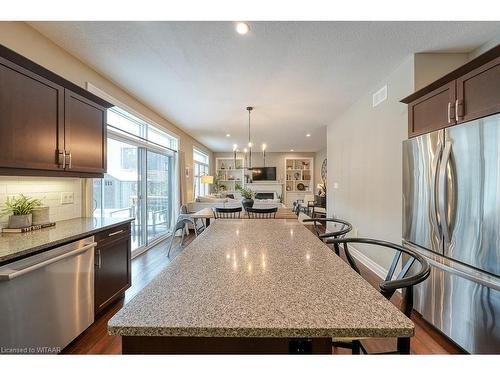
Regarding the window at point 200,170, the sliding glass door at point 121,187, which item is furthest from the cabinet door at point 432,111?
the window at point 200,170

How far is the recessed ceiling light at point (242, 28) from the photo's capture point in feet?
6.75

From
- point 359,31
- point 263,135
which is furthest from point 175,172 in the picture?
point 359,31

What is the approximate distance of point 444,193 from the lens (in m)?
1.93

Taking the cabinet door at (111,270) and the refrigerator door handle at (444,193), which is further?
the cabinet door at (111,270)

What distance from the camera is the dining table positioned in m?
0.64

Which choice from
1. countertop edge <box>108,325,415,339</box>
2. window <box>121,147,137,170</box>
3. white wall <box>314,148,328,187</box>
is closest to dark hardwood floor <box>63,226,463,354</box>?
countertop edge <box>108,325,415,339</box>

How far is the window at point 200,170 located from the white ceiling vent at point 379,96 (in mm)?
5437

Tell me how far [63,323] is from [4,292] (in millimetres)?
562

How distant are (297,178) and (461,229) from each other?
30.1ft

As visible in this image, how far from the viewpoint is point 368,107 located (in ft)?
12.1

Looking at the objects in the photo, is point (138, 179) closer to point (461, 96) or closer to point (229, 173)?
point (461, 96)

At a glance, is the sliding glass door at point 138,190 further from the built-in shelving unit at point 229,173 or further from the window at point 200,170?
the built-in shelving unit at point 229,173

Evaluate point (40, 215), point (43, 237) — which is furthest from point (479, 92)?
point (40, 215)

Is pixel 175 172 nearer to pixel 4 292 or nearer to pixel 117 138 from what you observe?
pixel 117 138
